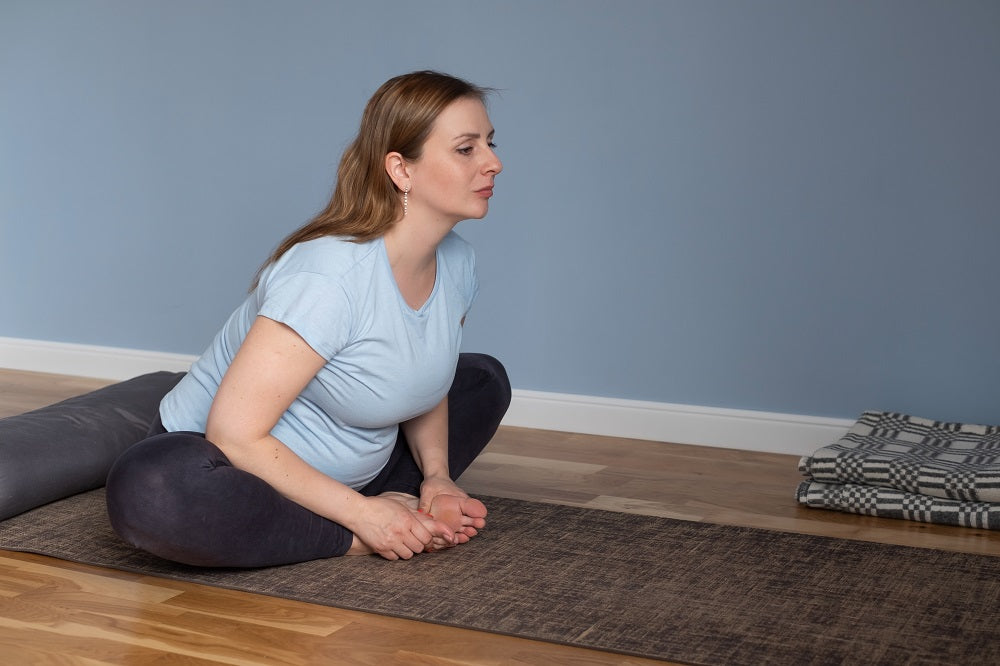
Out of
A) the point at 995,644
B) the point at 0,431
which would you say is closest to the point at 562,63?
the point at 0,431

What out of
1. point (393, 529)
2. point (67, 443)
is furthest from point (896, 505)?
point (67, 443)

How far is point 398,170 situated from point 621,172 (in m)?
1.24

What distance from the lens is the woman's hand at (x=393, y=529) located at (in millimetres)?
1951

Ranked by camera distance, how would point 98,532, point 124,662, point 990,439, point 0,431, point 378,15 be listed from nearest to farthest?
point 124,662, point 98,532, point 0,431, point 990,439, point 378,15

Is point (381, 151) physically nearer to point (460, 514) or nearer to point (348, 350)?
point (348, 350)

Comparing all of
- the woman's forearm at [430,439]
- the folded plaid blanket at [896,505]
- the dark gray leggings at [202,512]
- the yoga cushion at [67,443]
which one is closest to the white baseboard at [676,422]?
the folded plaid blanket at [896,505]

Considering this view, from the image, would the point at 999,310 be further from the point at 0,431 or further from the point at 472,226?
the point at 0,431

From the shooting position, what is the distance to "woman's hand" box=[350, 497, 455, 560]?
1.95 metres

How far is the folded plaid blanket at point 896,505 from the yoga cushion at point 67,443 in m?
1.40

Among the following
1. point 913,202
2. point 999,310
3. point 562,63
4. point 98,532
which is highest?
point 562,63

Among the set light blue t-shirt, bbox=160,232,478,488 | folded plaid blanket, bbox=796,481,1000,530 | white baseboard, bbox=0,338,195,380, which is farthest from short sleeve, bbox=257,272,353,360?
white baseboard, bbox=0,338,195,380

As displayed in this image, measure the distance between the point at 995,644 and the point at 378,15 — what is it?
2420mm

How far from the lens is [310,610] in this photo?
176 centimetres

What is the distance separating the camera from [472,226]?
3.24 meters
